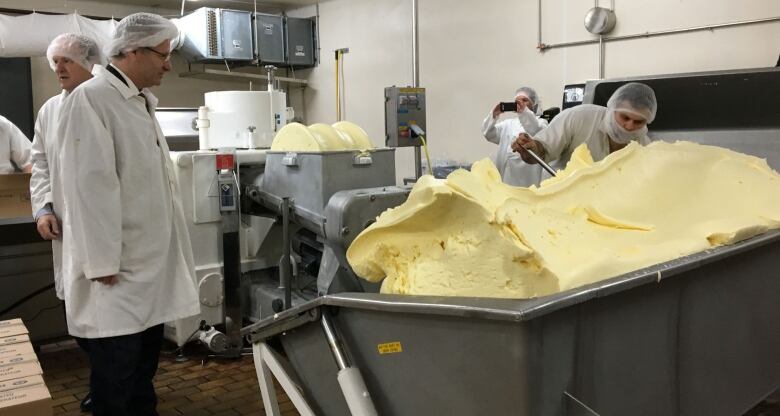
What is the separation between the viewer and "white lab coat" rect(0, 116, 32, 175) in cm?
305

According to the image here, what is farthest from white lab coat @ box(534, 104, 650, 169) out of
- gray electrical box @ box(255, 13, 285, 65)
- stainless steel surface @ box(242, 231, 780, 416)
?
gray electrical box @ box(255, 13, 285, 65)

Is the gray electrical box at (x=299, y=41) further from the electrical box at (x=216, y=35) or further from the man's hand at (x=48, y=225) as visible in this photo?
the man's hand at (x=48, y=225)

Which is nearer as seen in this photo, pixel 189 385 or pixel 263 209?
pixel 189 385

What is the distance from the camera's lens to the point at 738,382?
132 centimetres

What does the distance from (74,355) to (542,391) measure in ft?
10.1

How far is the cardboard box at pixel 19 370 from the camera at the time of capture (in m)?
1.44

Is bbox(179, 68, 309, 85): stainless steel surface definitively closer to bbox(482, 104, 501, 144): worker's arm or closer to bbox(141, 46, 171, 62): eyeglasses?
bbox(482, 104, 501, 144): worker's arm

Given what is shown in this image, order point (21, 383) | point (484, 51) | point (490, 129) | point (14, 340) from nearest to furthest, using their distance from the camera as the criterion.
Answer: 1. point (21, 383)
2. point (14, 340)
3. point (490, 129)
4. point (484, 51)

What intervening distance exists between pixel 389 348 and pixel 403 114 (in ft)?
8.43

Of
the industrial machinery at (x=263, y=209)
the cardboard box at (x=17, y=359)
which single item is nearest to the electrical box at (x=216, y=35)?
the industrial machinery at (x=263, y=209)

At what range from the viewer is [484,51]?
449 cm

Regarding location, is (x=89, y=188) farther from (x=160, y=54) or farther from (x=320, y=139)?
(x=320, y=139)

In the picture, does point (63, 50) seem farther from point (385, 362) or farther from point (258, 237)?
point (385, 362)

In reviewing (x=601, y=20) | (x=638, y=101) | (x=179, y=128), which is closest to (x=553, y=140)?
(x=638, y=101)
